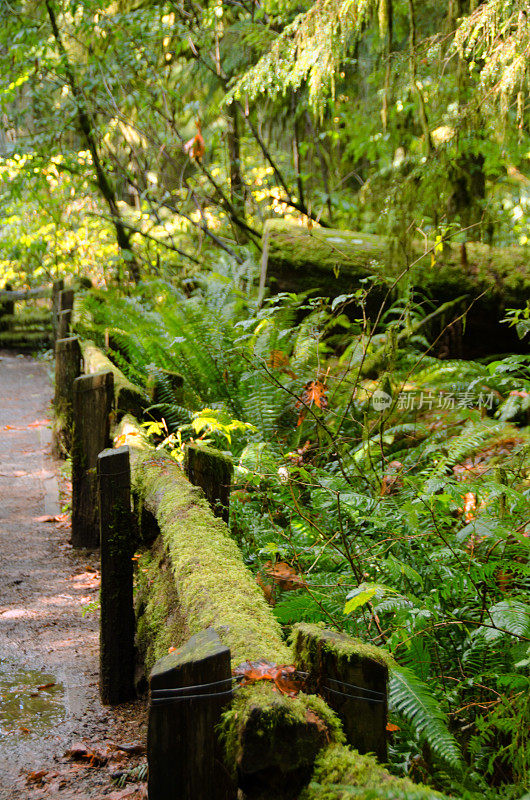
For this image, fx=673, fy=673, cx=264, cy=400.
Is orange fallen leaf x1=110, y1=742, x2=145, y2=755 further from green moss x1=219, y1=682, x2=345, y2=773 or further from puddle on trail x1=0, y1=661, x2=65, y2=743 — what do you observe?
green moss x1=219, y1=682, x2=345, y2=773

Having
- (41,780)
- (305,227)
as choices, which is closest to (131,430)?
(41,780)

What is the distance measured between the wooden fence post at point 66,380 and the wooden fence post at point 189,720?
5.69 meters

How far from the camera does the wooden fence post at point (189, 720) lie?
148cm

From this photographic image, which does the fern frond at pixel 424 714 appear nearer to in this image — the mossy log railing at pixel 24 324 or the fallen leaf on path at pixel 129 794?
the fallen leaf on path at pixel 129 794

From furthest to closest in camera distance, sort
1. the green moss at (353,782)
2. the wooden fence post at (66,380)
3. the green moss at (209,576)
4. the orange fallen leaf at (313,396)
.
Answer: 1. the wooden fence post at (66,380)
2. the orange fallen leaf at (313,396)
3. the green moss at (209,576)
4. the green moss at (353,782)

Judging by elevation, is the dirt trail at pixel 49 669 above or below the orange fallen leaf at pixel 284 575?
below

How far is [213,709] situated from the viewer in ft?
4.91

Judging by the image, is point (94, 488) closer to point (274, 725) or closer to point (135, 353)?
point (135, 353)

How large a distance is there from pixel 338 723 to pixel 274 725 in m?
0.19

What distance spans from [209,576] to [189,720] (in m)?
0.68

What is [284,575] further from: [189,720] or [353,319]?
[353,319]

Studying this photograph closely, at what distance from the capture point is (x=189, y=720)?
1514 mm

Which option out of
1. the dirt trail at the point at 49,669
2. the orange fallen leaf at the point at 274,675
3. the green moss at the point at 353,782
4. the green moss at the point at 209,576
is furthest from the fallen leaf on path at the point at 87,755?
the green moss at the point at 353,782

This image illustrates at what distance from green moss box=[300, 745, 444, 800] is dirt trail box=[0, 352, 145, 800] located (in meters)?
1.36
